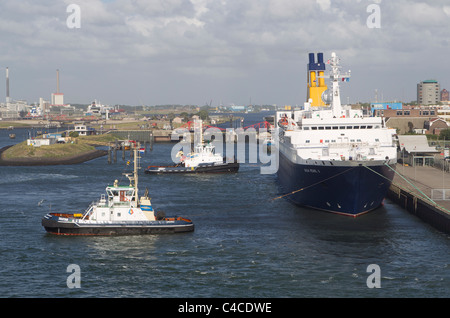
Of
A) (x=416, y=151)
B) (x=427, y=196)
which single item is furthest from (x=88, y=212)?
(x=416, y=151)

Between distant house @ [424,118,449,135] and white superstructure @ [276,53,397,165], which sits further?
distant house @ [424,118,449,135]

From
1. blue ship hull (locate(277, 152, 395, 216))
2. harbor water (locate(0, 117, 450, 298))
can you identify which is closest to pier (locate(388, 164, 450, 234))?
harbor water (locate(0, 117, 450, 298))

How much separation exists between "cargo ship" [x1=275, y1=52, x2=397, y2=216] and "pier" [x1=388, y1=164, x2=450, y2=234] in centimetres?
353

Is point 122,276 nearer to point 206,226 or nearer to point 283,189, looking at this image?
point 206,226

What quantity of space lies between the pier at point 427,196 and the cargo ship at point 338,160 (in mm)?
3526

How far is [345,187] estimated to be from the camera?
1969 inches

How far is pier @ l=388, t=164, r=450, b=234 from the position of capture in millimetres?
47406

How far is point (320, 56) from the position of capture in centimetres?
9275

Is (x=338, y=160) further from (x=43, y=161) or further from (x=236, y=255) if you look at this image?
(x=43, y=161)

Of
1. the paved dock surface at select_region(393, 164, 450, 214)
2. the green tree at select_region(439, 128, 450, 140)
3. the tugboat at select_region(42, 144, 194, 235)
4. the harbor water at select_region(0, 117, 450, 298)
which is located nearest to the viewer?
the harbor water at select_region(0, 117, 450, 298)

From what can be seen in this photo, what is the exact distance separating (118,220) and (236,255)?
11234 mm

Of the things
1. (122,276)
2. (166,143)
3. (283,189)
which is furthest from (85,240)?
(166,143)

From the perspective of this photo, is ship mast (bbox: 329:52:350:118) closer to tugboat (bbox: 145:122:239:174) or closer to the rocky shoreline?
tugboat (bbox: 145:122:239:174)
